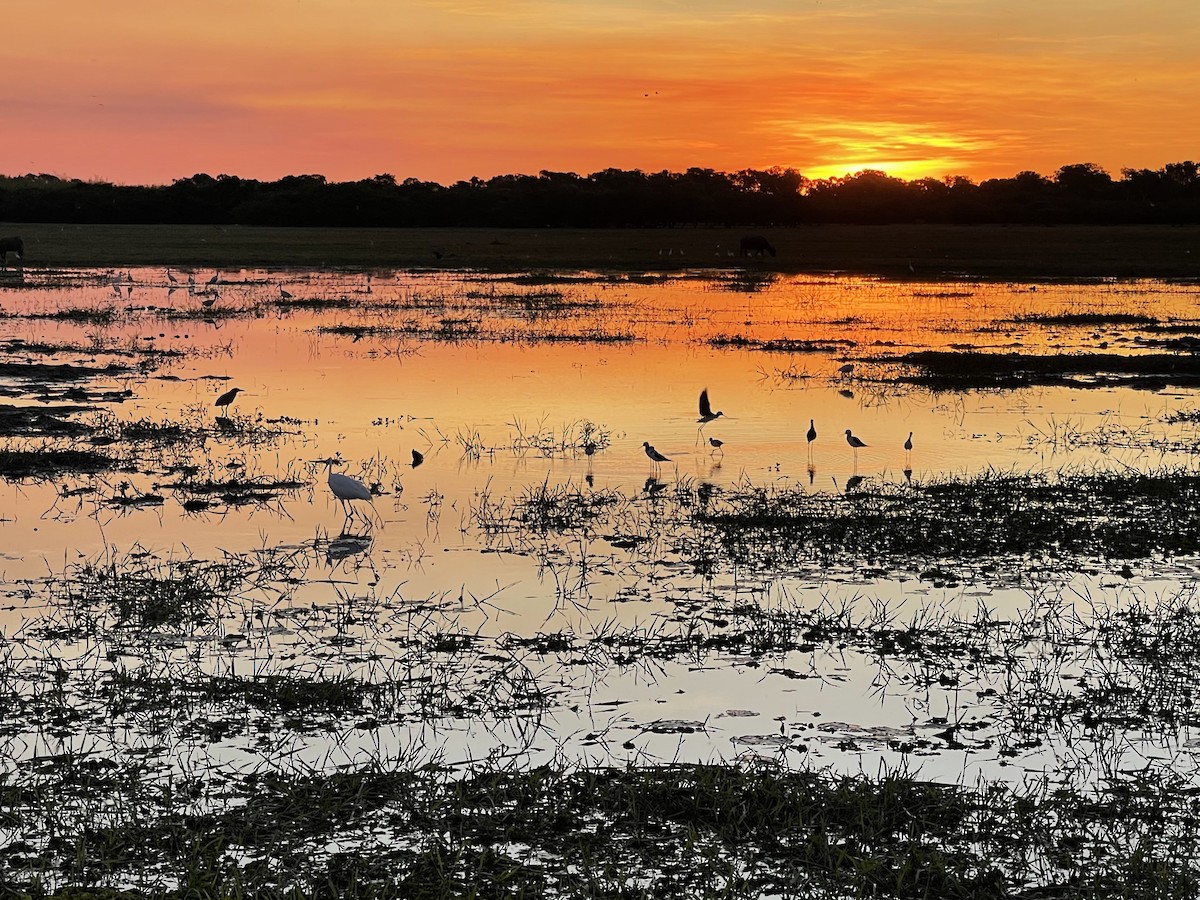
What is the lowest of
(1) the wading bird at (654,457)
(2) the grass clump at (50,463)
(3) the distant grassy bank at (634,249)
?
(2) the grass clump at (50,463)

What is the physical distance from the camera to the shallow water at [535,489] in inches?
265

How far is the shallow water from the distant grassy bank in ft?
78.5

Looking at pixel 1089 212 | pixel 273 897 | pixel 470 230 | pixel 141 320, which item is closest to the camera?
pixel 273 897

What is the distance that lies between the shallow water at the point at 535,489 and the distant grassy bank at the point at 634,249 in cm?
2394

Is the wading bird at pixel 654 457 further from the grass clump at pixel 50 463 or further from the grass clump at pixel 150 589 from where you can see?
the grass clump at pixel 50 463

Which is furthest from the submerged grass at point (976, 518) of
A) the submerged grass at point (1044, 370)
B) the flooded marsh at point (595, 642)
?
the submerged grass at point (1044, 370)

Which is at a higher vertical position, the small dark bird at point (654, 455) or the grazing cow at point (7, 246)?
the grazing cow at point (7, 246)

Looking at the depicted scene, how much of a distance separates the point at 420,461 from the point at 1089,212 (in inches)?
3895

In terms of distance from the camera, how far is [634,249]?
7088 centimetres

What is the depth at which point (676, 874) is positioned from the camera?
5066 mm

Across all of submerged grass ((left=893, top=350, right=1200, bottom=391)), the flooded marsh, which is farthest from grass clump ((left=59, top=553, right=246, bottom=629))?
submerged grass ((left=893, top=350, right=1200, bottom=391))

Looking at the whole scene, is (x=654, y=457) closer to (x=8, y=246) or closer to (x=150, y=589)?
(x=150, y=589)

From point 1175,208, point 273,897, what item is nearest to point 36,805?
point 273,897

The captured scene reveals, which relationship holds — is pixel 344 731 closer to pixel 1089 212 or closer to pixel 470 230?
pixel 470 230
